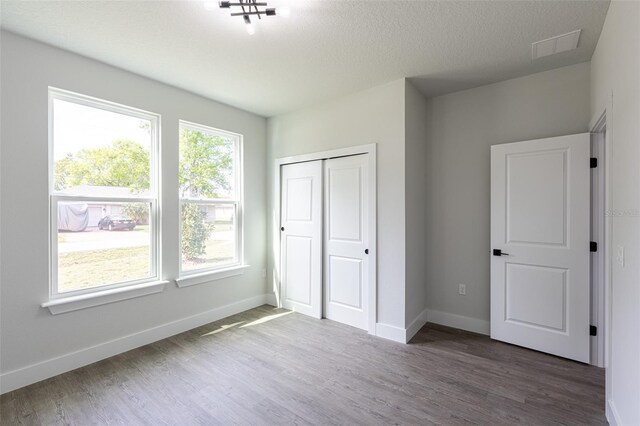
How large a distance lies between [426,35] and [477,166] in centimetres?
162

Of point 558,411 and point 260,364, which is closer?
point 558,411

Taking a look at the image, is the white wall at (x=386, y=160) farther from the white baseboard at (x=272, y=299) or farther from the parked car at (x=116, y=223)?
the parked car at (x=116, y=223)

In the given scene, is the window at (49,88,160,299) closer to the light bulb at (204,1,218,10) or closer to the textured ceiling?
the textured ceiling

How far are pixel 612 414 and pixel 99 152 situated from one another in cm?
439

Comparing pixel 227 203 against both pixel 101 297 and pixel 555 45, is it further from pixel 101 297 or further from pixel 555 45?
pixel 555 45

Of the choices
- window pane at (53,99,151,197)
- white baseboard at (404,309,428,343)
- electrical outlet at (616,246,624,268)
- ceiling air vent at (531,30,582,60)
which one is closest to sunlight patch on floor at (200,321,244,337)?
window pane at (53,99,151,197)

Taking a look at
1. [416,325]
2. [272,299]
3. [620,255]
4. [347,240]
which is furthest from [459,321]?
[272,299]

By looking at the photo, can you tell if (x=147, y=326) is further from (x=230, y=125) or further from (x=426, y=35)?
(x=426, y=35)

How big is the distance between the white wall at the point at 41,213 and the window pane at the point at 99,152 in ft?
0.50

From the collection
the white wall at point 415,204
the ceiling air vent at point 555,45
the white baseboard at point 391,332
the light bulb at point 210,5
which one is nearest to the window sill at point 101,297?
the white baseboard at point 391,332

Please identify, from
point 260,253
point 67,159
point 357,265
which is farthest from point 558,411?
point 67,159

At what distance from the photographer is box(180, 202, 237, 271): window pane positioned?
3.41 meters

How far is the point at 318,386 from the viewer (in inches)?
88.1

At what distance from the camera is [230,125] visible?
381 centimetres
